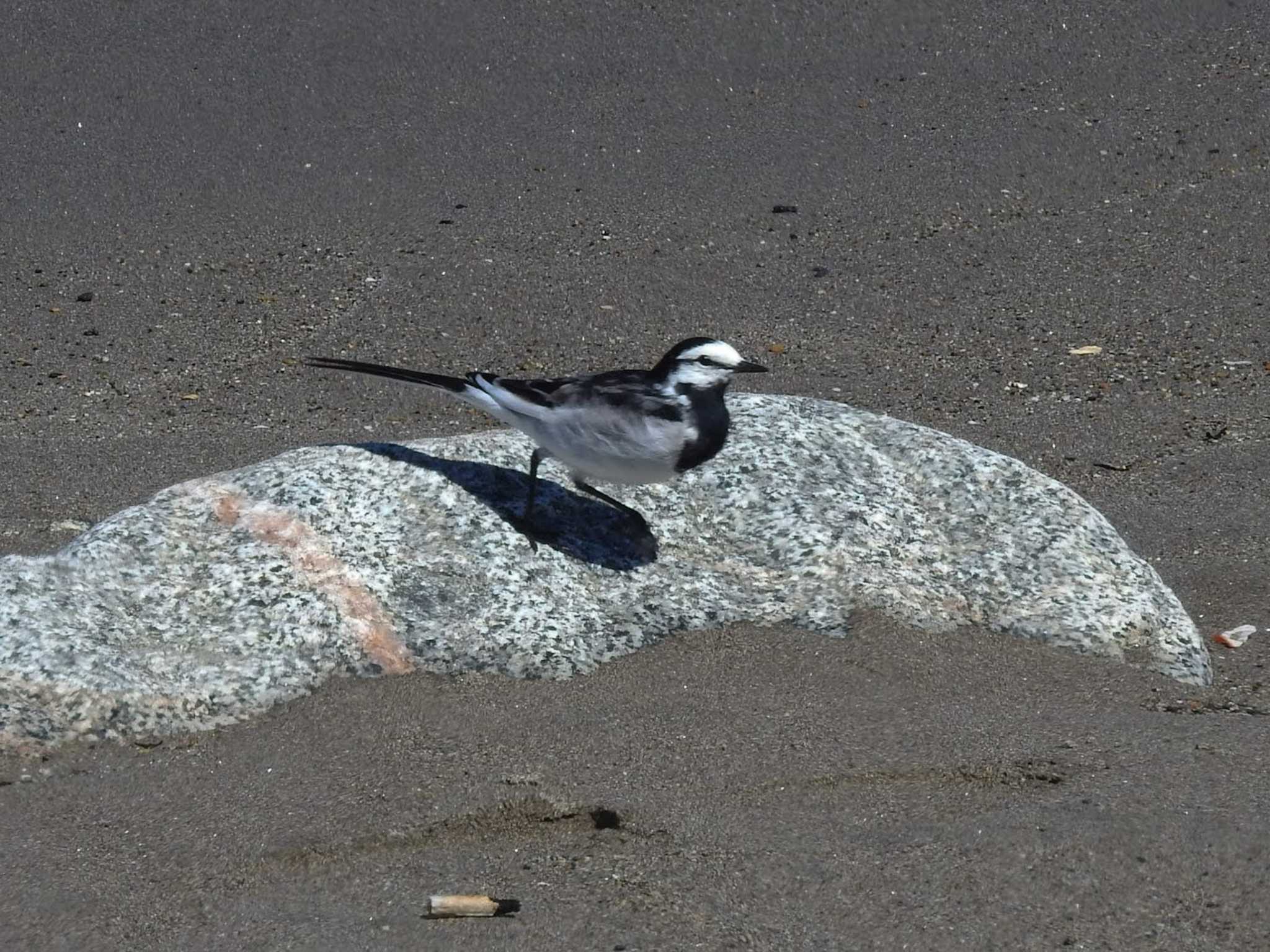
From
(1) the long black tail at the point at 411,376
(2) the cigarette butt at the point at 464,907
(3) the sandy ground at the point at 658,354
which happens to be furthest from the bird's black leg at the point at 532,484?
(2) the cigarette butt at the point at 464,907

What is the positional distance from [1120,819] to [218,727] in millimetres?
2218

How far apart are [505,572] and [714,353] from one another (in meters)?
0.86

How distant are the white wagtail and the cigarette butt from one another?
1.46 meters

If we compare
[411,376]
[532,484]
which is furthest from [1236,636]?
[411,376]

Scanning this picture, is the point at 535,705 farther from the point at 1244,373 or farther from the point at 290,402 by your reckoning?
the point at 1244,373

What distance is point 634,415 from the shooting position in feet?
14.8

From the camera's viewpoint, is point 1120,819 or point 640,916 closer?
point 640,916

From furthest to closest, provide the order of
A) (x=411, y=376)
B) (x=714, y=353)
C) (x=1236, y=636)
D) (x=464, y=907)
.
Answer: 1. (x=1236, y=636)
2. (x=411, y=376)
3. (x=714, y=353)
4. (x=464, y=907)

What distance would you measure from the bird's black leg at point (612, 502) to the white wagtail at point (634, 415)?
14cm

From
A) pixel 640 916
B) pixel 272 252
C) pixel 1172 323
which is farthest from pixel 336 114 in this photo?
pixel 640 916

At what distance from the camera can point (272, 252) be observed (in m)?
9.14

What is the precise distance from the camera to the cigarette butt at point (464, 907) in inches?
135

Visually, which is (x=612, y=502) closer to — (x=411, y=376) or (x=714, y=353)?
(x=714, y=353)

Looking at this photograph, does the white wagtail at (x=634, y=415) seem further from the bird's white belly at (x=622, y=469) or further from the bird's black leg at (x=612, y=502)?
the bird's black leg at (x=612, y=502)
